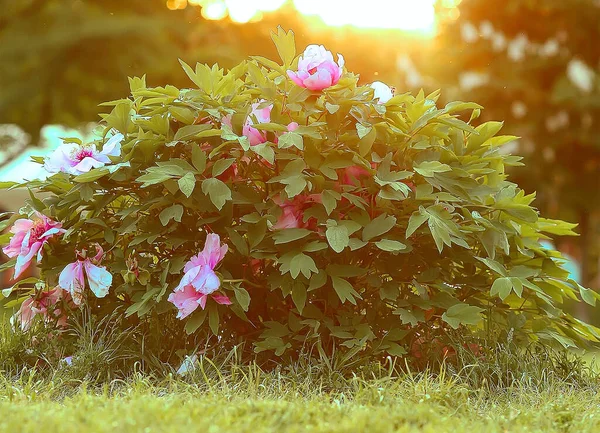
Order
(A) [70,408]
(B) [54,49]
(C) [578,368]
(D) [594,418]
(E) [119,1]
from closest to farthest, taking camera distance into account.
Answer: (A) [70,408], (D) [594,418], (C) [578,368], (B) [54,49], (E) [119,1]

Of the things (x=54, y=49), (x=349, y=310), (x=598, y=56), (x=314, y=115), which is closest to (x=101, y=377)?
(x=349, y=310)

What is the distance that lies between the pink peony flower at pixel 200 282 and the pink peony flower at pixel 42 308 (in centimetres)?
86

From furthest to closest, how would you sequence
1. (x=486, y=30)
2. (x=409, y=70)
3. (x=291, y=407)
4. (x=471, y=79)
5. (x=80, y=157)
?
(x=409, y=70)
(x=486, y=30)
(x=471, y=79)
(x=80, y=157)
(x=291, y=407)

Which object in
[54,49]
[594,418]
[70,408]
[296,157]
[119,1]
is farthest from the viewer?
[119,1]

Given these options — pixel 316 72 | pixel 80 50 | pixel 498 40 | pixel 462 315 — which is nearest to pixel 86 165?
pixel 316 72

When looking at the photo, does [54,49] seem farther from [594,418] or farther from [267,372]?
[594,418]

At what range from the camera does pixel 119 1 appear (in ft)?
52.0

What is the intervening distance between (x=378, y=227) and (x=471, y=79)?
13.4 m

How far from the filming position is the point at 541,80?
1609 centimetres

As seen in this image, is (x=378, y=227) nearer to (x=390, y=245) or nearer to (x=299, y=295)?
(x=390, y=245)

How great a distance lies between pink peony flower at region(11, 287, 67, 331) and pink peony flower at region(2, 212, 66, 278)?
0.24m

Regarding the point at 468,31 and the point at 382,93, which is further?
the point at 468,31

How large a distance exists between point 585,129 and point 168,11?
8.55m

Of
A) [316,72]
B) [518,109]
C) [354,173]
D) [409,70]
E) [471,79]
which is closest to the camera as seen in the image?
[316,72]
